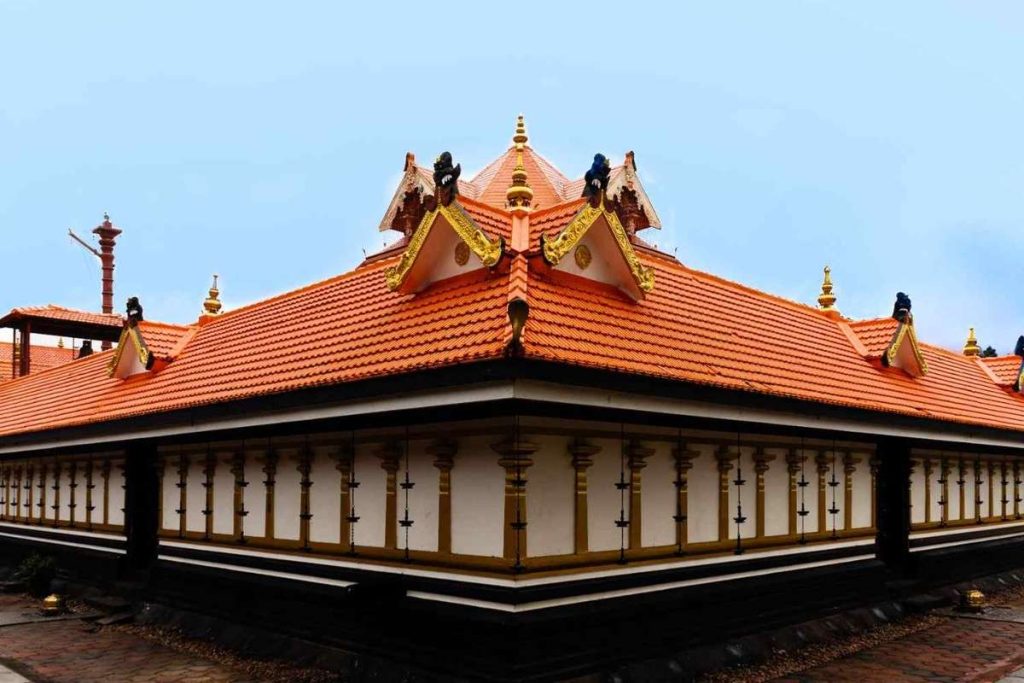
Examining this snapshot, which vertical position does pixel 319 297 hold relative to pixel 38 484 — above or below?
above

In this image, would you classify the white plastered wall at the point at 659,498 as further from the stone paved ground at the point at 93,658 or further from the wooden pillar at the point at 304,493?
the stone paved ground at the point at 93,658

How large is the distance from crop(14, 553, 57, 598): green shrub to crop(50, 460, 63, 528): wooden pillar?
72 cm

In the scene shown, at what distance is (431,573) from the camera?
891cm

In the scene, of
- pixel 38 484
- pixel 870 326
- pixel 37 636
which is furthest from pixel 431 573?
pixel 38 484

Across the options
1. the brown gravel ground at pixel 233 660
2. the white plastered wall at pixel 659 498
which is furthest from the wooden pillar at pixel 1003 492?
the brown gravel ground at pixel 233 660

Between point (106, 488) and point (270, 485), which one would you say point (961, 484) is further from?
point (106, 488)

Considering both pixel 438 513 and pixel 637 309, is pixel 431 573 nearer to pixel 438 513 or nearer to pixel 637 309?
pixel 438 513

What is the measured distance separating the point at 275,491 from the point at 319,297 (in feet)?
10.6

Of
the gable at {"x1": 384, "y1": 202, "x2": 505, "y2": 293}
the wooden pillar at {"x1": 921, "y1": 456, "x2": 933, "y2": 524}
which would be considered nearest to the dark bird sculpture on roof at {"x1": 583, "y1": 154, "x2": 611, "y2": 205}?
the gable at {"x1": 384, "y1": 202, "x2": 505, "y2": 293}

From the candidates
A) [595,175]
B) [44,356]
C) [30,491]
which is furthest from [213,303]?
[44,356]

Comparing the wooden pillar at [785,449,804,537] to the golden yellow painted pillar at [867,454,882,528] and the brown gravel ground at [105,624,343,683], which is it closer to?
the golden yellow painted pillar at [867,454,882,528]

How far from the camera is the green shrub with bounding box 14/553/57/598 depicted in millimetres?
15828

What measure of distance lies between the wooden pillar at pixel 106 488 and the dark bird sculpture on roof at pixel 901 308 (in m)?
13.8

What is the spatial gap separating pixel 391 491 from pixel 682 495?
10.8 feet
